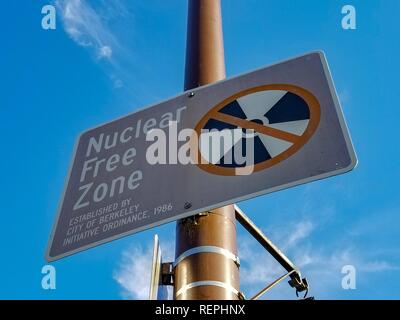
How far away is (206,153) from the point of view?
8.46ft

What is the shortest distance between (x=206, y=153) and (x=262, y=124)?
284 millimetres

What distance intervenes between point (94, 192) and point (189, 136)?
513mm

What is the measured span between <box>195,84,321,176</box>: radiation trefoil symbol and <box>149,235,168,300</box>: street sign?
53 centimetres

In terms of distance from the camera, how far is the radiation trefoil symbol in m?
2.46

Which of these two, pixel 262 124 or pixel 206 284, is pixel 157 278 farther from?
pixel 262 124

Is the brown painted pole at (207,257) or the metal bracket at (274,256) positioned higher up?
the metal bracket at (274,256)

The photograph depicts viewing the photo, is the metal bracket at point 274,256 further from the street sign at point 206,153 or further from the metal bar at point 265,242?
the street sign at point 206,153

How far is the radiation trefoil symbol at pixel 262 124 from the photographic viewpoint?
2.46 m

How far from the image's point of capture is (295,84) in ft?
9.08

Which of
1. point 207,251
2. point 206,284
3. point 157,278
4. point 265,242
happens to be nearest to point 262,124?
point 207,251

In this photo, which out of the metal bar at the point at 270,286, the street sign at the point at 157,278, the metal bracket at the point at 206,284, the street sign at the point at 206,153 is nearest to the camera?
the street sign at the point at 206,153

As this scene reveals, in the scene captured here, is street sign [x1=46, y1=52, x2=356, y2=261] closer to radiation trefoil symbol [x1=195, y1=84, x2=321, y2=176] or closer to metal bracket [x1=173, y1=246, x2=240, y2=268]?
radiation trefoil symbol [x1=195, y1=84, x2=321, y2=176]

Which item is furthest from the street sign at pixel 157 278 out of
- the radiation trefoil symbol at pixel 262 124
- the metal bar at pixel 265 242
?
the metal bar at pixel 265 242
